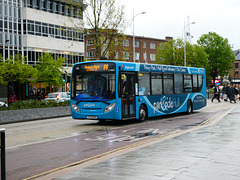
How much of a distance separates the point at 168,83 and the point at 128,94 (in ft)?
14.3

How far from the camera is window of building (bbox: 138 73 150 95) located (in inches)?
689

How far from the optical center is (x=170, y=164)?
22.7 feet

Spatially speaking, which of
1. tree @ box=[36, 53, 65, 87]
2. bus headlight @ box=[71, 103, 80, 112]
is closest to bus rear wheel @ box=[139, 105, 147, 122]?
bus headlight @ box=[71, 103, 80, 112]

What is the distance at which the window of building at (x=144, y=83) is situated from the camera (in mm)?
17498

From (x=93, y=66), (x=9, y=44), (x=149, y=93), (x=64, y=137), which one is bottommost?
(x=64, y=137)

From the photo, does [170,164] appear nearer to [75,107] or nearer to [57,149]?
[57,149]

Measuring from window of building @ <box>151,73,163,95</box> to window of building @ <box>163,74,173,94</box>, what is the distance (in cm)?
49

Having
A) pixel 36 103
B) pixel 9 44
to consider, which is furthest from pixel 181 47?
pixel 36 103

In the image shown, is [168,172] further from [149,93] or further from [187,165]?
[149,93]

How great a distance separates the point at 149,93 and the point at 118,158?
10665mm

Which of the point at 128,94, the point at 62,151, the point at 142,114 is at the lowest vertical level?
the point at 62,151

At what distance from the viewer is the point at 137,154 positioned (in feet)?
26.9

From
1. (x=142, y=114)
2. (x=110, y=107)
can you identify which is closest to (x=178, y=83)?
(x=142, y=114)

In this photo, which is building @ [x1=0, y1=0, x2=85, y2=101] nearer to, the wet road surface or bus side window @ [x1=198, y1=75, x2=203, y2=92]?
bus side window @ [x1=198, y1=75, x2=203, y2=92]
